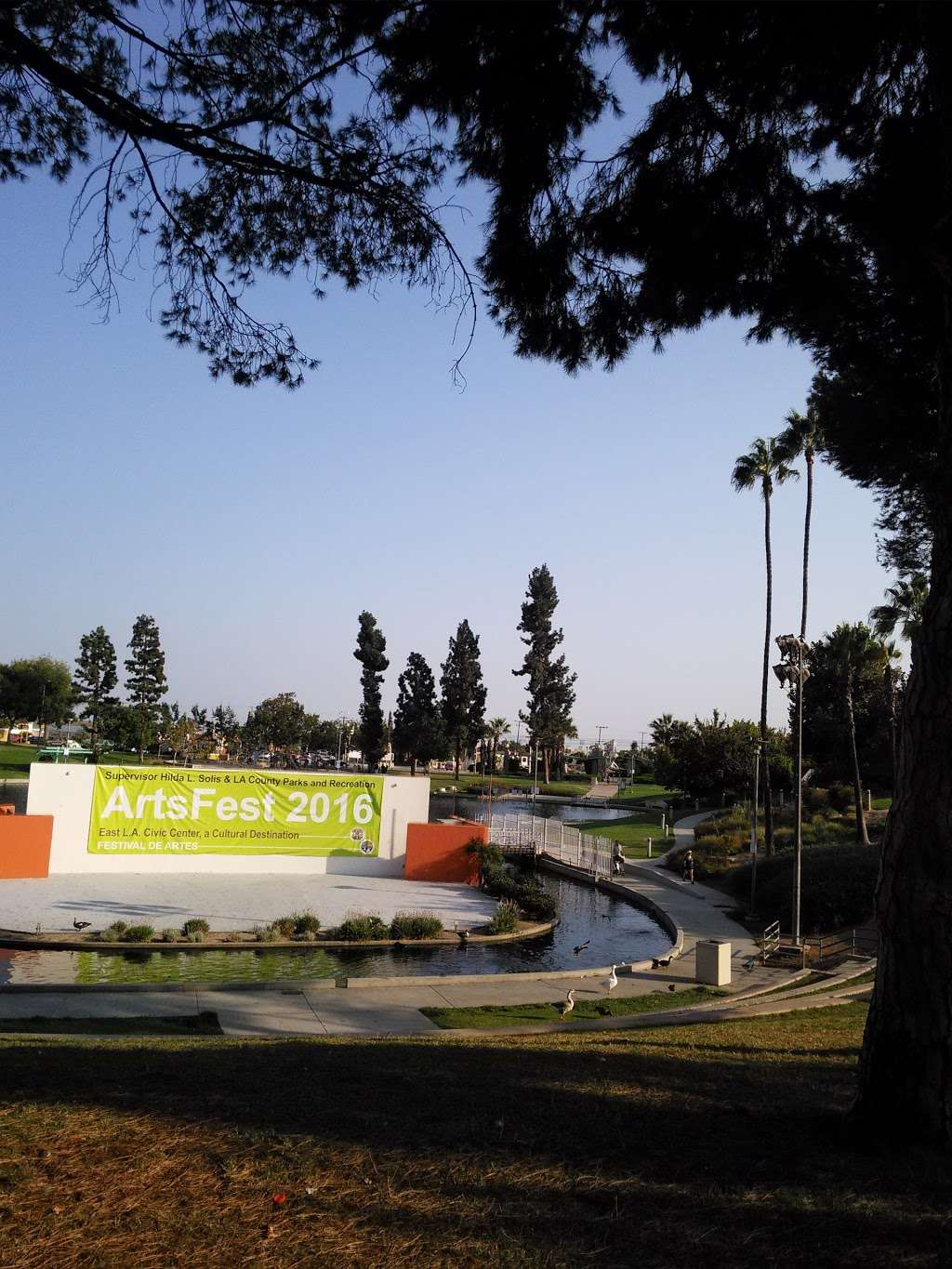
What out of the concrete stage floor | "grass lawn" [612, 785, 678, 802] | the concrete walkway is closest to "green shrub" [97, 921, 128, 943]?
the concrete stage floor

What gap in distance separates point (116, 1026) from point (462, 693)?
251 ft

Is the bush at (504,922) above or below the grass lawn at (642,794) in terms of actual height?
below

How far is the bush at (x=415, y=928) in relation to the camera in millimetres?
20953

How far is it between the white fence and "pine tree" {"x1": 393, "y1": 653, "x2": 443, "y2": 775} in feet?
138

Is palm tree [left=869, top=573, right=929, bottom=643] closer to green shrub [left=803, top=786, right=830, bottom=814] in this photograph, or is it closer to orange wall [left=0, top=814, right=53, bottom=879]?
green shrub [left=803, top=786, right=830, bottom=814]

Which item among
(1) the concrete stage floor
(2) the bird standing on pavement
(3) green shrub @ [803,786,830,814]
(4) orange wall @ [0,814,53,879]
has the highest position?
(3) green shrub @ [803,786,830,814]

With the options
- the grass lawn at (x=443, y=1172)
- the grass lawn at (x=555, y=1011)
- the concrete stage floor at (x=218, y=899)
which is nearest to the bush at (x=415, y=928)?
the concrete stage floor at (x=218, y=899)

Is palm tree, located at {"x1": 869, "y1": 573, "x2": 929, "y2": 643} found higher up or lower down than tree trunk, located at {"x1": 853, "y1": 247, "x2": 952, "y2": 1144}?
higher up

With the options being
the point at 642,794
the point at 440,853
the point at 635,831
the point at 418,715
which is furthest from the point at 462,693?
the point at 440,853

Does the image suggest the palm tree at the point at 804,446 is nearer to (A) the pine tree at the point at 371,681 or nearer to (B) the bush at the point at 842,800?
(B) the bush at the point at 842,800

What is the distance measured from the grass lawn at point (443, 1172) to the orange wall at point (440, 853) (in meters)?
23.3

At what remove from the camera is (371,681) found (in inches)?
3187

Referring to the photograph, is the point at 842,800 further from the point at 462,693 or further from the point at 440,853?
the point at 462,693

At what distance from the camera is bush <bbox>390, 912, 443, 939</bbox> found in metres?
21.0
